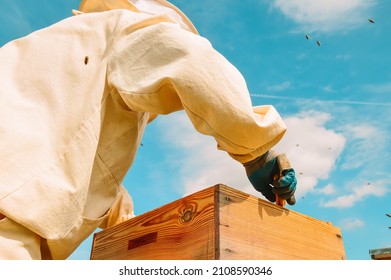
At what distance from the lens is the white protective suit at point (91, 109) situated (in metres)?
1.42

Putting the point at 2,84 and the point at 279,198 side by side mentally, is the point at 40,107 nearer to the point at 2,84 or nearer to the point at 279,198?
the point at 2,84

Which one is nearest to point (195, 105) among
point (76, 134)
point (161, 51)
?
point (161, 51)

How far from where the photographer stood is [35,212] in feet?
4.51

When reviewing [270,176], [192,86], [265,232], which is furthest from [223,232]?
[192,86]

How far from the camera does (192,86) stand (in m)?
1.54

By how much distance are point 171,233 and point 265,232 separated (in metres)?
0.41

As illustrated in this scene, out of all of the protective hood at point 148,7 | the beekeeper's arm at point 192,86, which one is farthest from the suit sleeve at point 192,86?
the protective hood at point 148,7

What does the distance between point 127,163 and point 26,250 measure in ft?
2.15

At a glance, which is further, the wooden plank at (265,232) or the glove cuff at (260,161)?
the glove cuff at (260,161)

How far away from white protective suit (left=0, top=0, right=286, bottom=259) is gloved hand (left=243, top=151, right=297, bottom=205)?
190mm

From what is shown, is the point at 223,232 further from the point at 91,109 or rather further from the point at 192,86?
the point at 91,109

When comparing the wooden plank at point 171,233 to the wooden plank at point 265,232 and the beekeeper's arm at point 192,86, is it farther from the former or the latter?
the beekeeper's arm at point 192,86

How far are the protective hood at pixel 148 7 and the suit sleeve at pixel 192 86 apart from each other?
0.53 m

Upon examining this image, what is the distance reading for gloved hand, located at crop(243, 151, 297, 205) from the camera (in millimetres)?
1844
